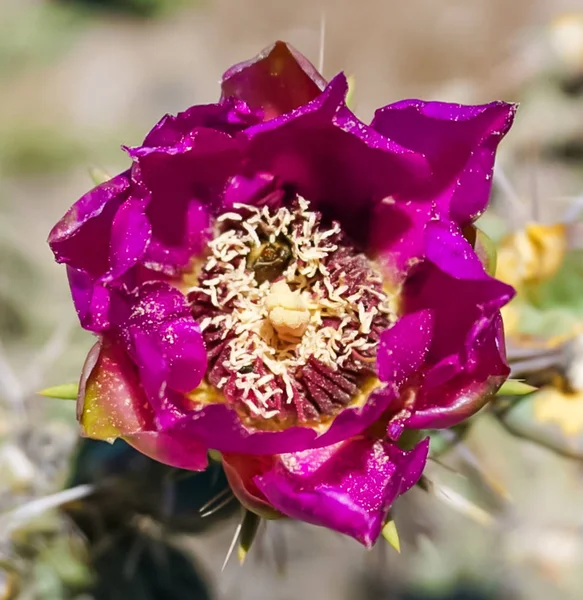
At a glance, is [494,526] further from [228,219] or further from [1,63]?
[1,63]

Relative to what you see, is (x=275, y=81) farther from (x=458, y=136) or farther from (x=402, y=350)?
(x=402, y=350)

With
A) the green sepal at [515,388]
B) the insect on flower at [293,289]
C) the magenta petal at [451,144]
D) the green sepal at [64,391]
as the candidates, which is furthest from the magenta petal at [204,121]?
the green sepal at [515,388]

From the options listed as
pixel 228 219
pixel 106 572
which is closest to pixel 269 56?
pixel 228 219

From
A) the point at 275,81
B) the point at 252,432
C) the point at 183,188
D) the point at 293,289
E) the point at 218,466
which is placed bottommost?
the point at 218,466

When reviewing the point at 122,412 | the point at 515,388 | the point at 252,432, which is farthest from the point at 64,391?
the point at 515,388

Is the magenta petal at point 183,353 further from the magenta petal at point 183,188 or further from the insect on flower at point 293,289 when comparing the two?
the magenta petal at point 183,188

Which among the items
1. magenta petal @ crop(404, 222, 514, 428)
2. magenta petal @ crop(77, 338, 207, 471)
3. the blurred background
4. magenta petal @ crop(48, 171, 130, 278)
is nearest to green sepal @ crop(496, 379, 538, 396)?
magenta petal @ crop(404, 222, 514, 428)

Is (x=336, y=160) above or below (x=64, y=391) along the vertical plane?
above
